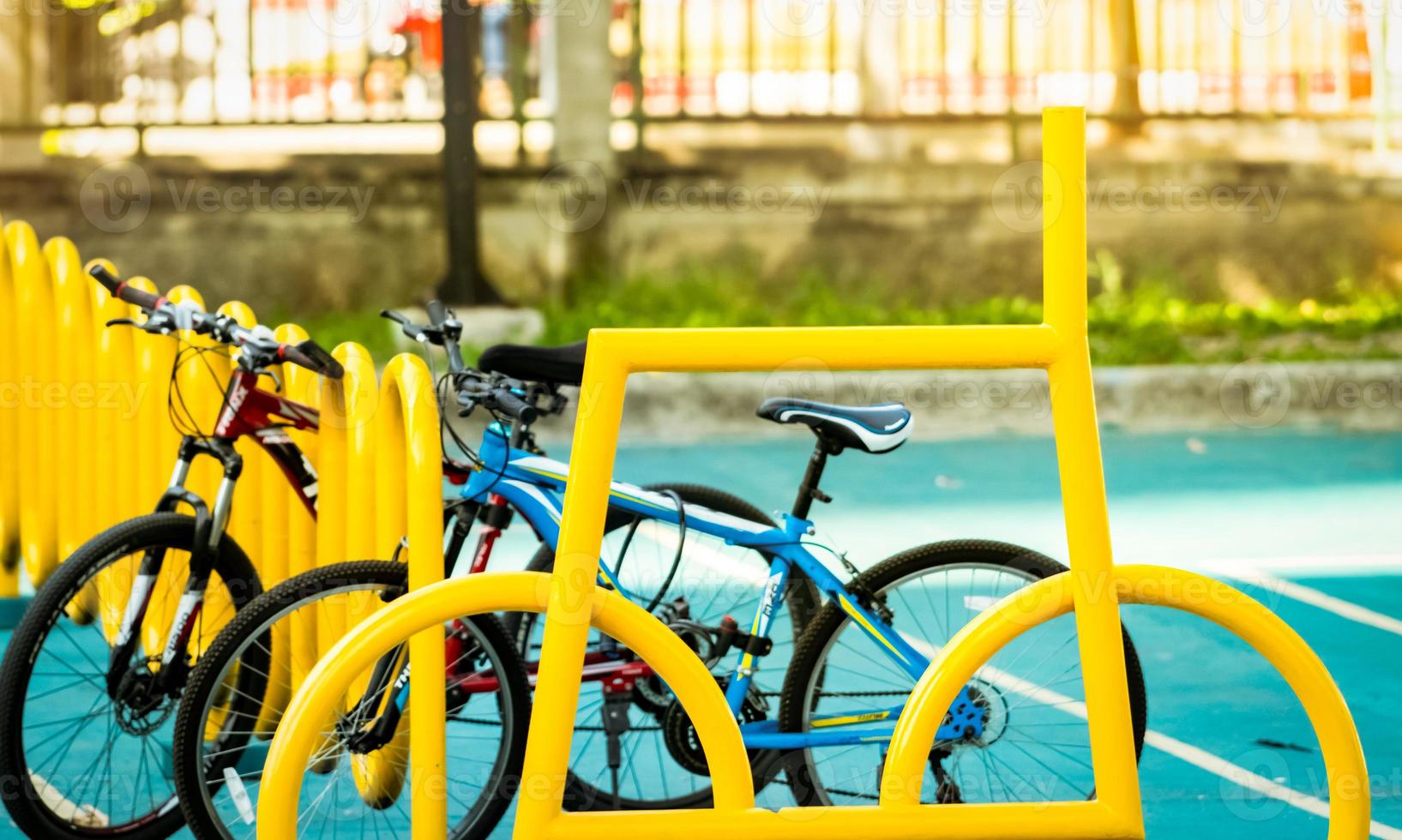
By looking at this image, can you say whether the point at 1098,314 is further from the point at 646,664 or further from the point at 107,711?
the point at 107,711

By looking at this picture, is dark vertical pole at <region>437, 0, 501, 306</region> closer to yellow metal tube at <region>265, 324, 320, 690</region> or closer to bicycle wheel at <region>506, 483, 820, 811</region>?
bicycle wheel at <region>506, 483, 820, 811</region>

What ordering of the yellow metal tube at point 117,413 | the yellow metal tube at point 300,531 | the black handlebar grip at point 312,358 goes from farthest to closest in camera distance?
the yellow metal tube at point 117,413 < the yellow metal tube at point 300,531 < the black handlebar grip at point 312,358

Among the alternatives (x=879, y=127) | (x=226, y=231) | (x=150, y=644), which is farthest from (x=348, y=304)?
(x=150, y=644)

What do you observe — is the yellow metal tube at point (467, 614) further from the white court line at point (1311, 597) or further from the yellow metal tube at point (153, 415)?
the white court line at point (1311, 597)

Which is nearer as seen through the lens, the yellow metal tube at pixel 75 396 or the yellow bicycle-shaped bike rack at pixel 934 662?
the yellow bicycle-shaped bike rack at pixel 934 662

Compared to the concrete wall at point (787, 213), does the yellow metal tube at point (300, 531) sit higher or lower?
lower

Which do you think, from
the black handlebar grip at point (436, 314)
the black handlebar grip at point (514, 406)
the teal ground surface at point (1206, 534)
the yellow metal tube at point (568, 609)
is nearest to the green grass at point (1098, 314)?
the teal ground surface at point (1206, 534)

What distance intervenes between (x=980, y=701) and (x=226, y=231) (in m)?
8.18

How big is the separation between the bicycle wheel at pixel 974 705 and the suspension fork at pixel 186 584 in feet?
4.32

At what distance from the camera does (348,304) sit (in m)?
10.8

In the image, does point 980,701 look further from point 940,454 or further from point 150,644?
point 940,454

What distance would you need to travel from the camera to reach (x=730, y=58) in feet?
38.1

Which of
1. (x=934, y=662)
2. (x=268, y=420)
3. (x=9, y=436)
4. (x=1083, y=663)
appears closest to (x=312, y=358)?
(x=268, y=420)

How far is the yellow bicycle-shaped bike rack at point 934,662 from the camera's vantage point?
268cm
